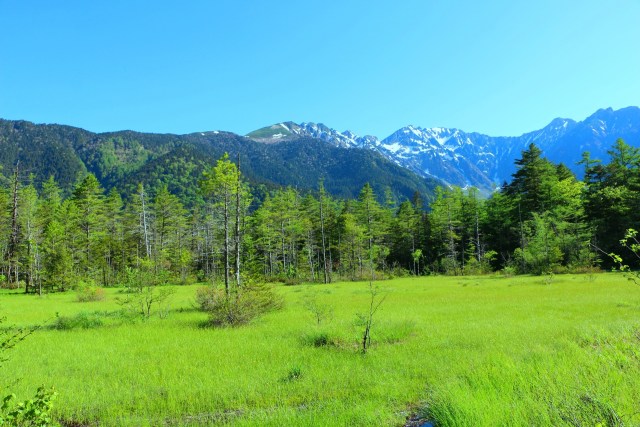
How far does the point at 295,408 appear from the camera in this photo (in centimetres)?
673

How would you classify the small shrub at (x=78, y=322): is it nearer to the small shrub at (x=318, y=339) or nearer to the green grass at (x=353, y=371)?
the green grass at (x=353, y=371)

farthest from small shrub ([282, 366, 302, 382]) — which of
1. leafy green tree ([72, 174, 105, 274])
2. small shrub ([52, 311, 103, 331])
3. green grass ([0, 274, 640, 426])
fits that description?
leafy green tree ([72, 174, 105, 274])

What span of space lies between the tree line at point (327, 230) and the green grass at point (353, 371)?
16.0 meters

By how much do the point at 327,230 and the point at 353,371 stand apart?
55414 mm

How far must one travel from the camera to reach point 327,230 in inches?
2522

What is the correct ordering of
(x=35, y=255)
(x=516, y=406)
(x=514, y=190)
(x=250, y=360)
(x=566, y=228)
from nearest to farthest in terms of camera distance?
1. (x=516, y=406)
2. (x=250, y=360)
3. (x=35, y=255)
4. (x=566, y=228)
5. (x=514, y=190)

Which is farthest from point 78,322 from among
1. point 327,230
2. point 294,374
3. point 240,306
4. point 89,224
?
point 327,230

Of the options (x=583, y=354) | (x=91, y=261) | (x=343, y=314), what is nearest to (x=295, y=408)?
(x=583, y=354)

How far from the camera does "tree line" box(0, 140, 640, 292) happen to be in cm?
3984

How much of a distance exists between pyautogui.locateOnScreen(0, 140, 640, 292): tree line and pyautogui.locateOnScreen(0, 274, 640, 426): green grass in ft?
52.4

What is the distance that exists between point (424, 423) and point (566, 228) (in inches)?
1940

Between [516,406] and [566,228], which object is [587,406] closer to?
[516,406]

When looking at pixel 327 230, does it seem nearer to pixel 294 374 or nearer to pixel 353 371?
pixel 353 371

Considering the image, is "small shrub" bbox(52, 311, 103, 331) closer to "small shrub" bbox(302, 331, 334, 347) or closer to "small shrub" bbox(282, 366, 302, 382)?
"small shrub" bbox(302, 331, 334, 347)
